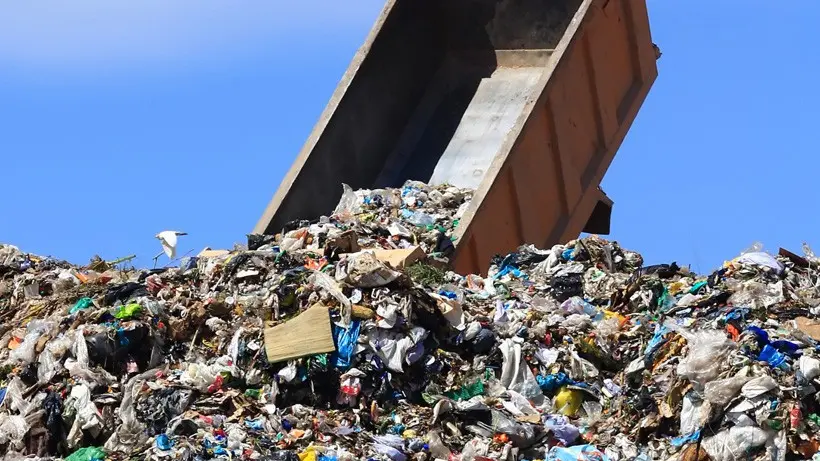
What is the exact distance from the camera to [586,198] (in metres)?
8.38

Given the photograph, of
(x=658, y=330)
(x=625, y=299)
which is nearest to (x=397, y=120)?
(x=625, y=299)

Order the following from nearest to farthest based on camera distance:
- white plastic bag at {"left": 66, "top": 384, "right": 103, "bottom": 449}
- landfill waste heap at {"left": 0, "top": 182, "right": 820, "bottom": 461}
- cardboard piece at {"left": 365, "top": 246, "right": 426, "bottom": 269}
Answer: landfill waste heap at {"left": 0, "top": 182, "right": 820, "bottom": 461} < white plastic bag at {"left": 66, "top": 384, "right": 103, "bottom": 449} < cardboard piece at {"left": 365, "top": 246, "right": 426, "bottom": 269}

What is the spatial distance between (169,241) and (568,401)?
111 inches

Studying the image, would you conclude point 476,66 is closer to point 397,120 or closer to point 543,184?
point 397,120

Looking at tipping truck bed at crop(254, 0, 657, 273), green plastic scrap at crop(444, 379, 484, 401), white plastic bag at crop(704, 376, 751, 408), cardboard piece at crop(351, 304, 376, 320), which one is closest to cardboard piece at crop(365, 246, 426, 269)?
tipping truck bed at crop(254, 0, 657, 273)

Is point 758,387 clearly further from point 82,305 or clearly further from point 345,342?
point 82,305

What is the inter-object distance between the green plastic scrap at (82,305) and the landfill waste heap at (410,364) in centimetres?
3

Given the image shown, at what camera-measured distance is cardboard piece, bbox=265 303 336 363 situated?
5781mm

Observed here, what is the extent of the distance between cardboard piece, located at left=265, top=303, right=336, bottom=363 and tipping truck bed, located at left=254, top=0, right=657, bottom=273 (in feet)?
5.22

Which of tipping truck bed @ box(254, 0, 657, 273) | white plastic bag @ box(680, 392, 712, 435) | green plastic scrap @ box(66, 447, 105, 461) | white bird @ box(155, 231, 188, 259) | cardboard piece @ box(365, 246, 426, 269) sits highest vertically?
tipping truck bed @ box(254, 0, 657, 273)

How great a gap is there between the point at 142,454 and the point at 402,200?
10.3ft

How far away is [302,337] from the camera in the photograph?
19.1ft

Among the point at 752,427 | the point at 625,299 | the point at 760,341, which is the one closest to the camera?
the point at 752,427

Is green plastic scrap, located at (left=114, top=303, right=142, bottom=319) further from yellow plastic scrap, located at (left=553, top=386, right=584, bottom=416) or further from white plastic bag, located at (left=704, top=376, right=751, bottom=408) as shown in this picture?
white plastic bag, located at (left=704, top=376, right=751, bottom=408)
